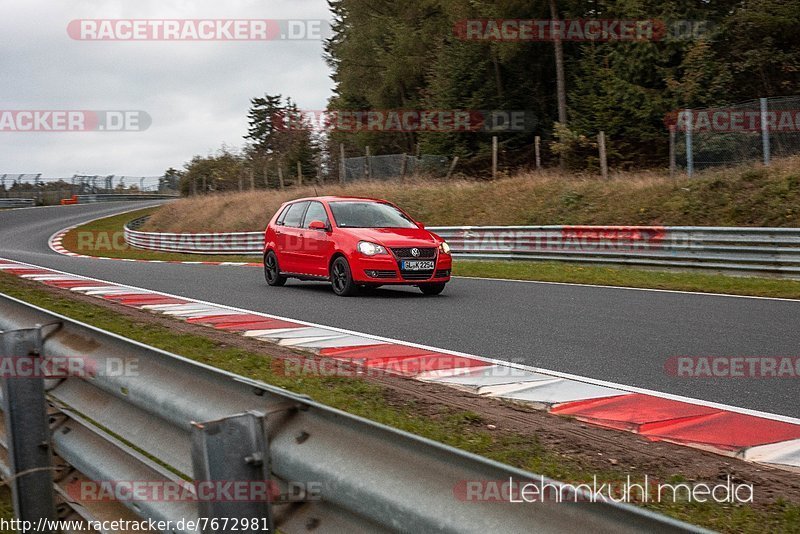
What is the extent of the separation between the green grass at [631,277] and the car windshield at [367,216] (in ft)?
11.5

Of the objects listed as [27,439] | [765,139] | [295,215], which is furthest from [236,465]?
[765,139]

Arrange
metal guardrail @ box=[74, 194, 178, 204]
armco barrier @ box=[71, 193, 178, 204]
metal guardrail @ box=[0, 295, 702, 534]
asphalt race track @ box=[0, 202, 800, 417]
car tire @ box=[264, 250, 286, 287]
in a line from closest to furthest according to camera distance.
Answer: metal guardrail @ box=[0, 295, 702, 534]
asphalt race track @ box=[0, 202, 800, 417]
car tire @ box=[264, 250, 286, 287]
armco barrier @ box=[71, 193, 178, 204]
metal guardrail @ box=[74, 194, 178, 204]

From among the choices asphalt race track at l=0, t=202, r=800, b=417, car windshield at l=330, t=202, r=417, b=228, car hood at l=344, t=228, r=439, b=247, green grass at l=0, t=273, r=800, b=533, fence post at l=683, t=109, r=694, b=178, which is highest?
fence post at l=683, t=109, r=694, b=178

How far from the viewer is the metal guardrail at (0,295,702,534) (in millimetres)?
1732

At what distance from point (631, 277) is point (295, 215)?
639 cm

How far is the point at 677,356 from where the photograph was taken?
25.2ft

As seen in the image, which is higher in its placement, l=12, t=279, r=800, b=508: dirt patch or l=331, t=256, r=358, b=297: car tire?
l=331, t=256, r=358, b=297: car tire

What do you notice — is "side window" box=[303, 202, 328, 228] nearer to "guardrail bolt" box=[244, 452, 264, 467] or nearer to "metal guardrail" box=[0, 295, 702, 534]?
"metal guardrail" box=[0, 295, 702, 534]

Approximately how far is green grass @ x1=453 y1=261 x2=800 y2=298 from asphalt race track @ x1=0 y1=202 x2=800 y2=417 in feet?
3.80

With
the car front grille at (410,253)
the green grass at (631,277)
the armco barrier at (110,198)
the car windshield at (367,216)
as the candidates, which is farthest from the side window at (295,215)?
the armco barrier at (110,198)

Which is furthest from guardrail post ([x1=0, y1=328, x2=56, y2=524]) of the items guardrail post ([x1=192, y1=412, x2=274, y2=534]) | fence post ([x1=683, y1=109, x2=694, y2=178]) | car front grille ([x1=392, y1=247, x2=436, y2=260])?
fence post ([x1=683, y1=109, x2=694, y2=178])

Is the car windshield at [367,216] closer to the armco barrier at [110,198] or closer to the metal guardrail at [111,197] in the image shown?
the armco barrier at [110,198]

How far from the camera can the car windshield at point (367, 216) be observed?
13.8 m

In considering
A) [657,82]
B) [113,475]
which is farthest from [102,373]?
[657,82]
